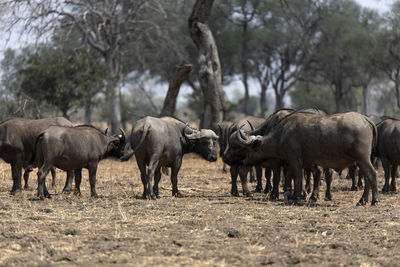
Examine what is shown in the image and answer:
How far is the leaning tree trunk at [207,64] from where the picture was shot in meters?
22.8

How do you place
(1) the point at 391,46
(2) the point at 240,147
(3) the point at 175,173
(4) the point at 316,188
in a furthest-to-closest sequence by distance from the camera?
(1) the point at 391,46
(2) the point at 240,147
(3) the point at 175,173
(4) the point at 316,188

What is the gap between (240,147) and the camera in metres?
12.3

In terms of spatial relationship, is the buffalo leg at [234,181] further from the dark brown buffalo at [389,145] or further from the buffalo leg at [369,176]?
the dark brown buffalo at [389,145]

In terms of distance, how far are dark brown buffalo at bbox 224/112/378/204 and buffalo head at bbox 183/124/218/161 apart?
102 centimetres

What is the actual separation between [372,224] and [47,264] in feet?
15.5

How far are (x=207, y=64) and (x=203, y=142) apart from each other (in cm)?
1098

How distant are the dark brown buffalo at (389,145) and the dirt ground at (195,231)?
101cm

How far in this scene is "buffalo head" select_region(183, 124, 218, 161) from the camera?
12484 millimetres

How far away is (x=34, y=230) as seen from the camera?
806 centimetres

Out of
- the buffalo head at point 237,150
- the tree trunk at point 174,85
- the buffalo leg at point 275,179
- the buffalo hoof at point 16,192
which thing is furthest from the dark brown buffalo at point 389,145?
the tree trunk at point 174,85

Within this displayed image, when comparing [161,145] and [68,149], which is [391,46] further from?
[68,149]

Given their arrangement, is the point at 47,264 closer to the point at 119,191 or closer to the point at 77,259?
the point at 77,259

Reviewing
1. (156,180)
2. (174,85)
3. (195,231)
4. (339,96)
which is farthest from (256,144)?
(339,96)

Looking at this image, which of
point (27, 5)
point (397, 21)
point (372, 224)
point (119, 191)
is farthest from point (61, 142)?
point (397, 21)
